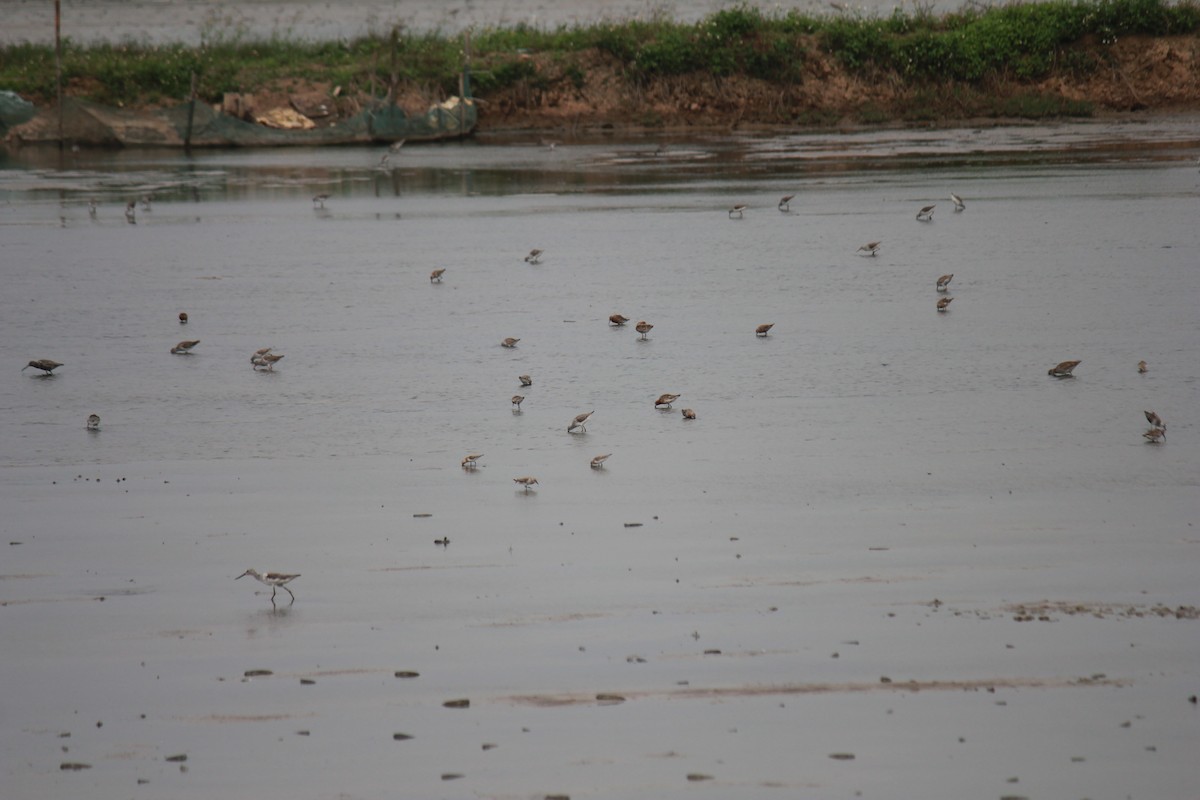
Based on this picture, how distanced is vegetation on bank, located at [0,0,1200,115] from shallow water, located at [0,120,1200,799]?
2614cm

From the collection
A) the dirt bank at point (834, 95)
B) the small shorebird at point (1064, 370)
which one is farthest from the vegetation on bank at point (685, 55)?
the small shorebird at point (1064, 370)

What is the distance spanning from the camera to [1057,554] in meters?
8.55

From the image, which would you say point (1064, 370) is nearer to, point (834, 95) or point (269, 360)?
point (269, 360)

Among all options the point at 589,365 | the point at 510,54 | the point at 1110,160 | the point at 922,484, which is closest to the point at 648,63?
the point at 510,54

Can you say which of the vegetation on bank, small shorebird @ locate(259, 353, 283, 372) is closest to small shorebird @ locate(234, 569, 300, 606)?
small shorebird @ locate(259, 353, 283, 372)

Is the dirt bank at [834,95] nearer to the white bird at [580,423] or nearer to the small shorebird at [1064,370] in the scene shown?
the small shorebird at [1064,370]

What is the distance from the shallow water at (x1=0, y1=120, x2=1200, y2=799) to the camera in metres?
6.49

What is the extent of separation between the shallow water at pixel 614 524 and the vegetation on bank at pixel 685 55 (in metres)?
26.1

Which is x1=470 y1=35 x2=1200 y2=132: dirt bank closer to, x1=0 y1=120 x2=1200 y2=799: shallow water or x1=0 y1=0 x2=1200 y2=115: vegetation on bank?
x1=0 y1=0 x2=1200 y2=115: vegetation on bank

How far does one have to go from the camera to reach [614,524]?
30.8 ft

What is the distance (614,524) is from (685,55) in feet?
128

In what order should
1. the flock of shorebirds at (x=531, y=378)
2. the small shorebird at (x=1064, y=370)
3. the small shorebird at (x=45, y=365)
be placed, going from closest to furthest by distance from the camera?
the flock of shorebirds at (x=531, y=378) → the small shorebird at (x=1064, y=370) → the small shorebird at (x=45, y=365)

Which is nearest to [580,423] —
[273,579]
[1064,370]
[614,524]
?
[614,524]

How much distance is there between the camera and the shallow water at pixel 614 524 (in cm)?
649
